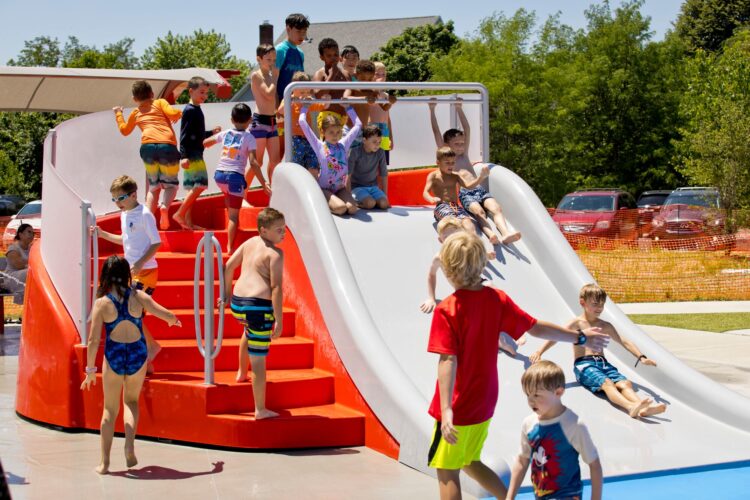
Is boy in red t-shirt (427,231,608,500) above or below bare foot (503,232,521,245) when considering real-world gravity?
below

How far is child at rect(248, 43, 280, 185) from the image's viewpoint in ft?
35.9

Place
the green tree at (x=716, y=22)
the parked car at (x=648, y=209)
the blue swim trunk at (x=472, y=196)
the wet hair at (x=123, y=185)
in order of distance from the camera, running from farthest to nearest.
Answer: the green tree at (x=716, y=22)
the parked car at (x=648, y=209)
the blue swim trunk at (x=472, y=196)
the wet hair at (x=123, y=185)

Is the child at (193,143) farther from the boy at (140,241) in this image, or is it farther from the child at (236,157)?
the boy at (140,241)

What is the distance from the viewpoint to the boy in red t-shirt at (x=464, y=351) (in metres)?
4.93

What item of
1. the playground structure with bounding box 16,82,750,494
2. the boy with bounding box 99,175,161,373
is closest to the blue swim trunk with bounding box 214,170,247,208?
the playground structure with bounding box 16,82,750,494

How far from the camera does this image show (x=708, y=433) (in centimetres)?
736

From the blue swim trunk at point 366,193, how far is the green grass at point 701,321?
6.75 m

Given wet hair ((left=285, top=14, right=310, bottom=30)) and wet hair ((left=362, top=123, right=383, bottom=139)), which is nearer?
wet hair ((left=362, top=123, right=383, bottom=139))

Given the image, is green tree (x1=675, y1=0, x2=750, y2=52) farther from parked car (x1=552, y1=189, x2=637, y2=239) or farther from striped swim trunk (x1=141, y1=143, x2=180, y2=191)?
striped swim trunk (x1=141, y1=143, x2=180, y2=191)

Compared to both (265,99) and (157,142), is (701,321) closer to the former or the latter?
(265,99)

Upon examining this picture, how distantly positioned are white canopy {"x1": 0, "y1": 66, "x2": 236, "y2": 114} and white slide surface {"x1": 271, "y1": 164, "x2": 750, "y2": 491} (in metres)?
5.42

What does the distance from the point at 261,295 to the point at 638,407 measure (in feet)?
9.10

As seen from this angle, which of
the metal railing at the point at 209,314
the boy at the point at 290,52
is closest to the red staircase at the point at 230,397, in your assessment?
the metal railing at the point at 209,314

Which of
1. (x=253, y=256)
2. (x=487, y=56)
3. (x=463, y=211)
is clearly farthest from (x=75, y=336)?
(x=487, y=56)
